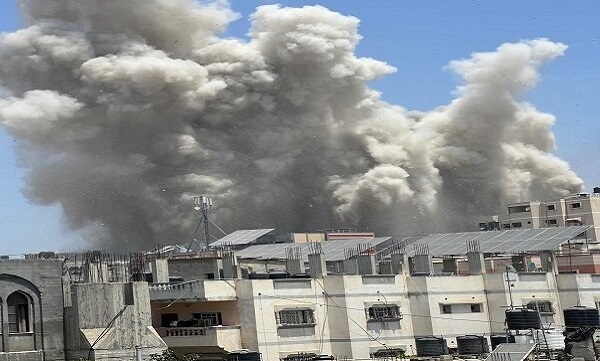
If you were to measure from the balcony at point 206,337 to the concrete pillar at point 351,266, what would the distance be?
702cm

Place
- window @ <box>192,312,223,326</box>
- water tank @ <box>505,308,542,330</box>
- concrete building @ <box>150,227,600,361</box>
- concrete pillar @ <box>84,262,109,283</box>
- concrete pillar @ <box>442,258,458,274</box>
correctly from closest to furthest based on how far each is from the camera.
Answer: water tank @ <box>505,308,542,330</box> → concrete pillar @ <box>84,262,109,283</box> → concrete building @ <box>150,227,600,361</box> → window @ <box>192,312,223,326</box> → concrete pillar @ <box>442,258,458,274</box>

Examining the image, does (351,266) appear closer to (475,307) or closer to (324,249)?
(475,307)

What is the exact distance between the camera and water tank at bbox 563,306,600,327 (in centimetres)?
3019

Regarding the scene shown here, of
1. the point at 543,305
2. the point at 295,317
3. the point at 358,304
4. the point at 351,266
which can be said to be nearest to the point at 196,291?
the point at 295,317

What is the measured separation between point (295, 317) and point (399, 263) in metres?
5.28

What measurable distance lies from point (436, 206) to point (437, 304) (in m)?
59.7

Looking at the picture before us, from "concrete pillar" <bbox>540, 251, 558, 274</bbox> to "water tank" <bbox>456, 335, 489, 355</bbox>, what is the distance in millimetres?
8471

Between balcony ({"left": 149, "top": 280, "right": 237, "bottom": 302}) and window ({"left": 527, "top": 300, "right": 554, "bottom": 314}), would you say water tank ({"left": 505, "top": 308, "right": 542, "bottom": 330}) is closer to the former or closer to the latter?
balcony ({"left": 149, "top": 280, "right": 237, "bottom": 302})

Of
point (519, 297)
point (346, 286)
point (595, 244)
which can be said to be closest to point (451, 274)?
point (519, 297)

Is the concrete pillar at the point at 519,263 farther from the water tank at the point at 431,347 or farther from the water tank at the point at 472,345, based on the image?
the water tank at the point at 472,345

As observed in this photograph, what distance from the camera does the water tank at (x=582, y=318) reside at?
30.2 m

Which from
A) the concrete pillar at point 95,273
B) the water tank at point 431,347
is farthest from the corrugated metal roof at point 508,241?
the concrete pillar at point 95,273

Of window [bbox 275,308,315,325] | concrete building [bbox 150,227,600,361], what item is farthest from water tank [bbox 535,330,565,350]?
window [bbox 275,308,315,325]

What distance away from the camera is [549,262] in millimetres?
43125
